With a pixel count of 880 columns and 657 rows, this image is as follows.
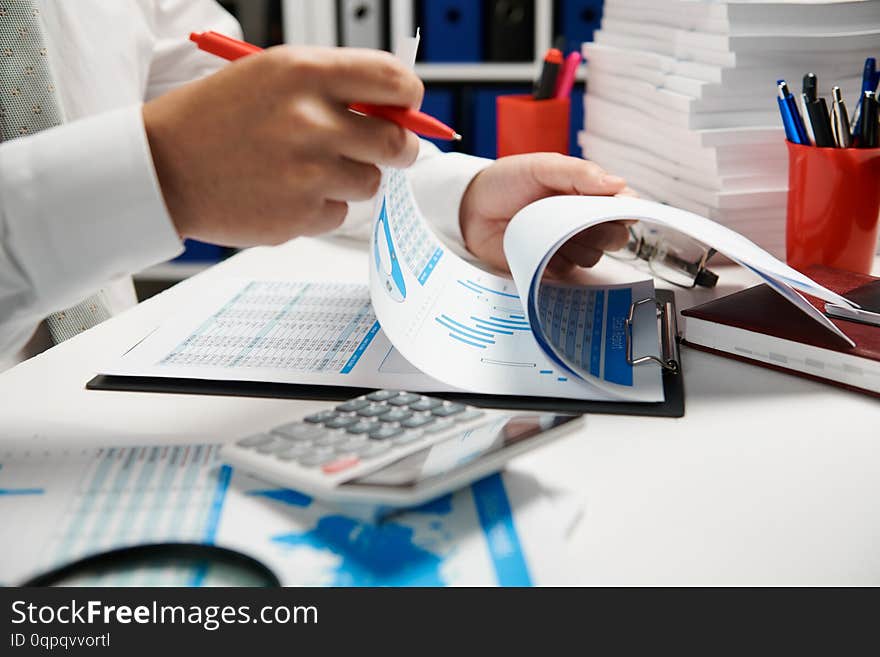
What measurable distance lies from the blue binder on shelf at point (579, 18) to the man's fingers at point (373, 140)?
1.17 metres

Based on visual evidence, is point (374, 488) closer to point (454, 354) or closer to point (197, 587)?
point (197, 587)

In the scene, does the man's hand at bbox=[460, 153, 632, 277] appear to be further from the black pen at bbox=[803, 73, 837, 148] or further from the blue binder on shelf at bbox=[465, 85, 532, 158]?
the blue binder on shelf at bbox=[465, 85, 532, 158]

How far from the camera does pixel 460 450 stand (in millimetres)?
400

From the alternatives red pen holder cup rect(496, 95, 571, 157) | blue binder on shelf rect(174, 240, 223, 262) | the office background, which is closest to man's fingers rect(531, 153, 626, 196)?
red pen holder cup rect(496, 95, 571, 157)

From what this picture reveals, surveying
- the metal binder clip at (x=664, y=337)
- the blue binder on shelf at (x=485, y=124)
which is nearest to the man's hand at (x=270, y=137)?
the metal binder clip at (x=664, y=337)

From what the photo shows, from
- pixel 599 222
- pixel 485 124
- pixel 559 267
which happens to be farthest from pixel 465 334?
pixel 485 124

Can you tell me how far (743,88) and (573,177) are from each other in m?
0.27

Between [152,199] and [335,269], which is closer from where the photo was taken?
[152,199]

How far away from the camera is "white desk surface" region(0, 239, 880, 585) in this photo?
14.1 inches

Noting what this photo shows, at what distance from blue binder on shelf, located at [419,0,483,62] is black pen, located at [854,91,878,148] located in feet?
3.25

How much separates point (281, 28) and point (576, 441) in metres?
1.46

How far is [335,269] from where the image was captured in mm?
839
